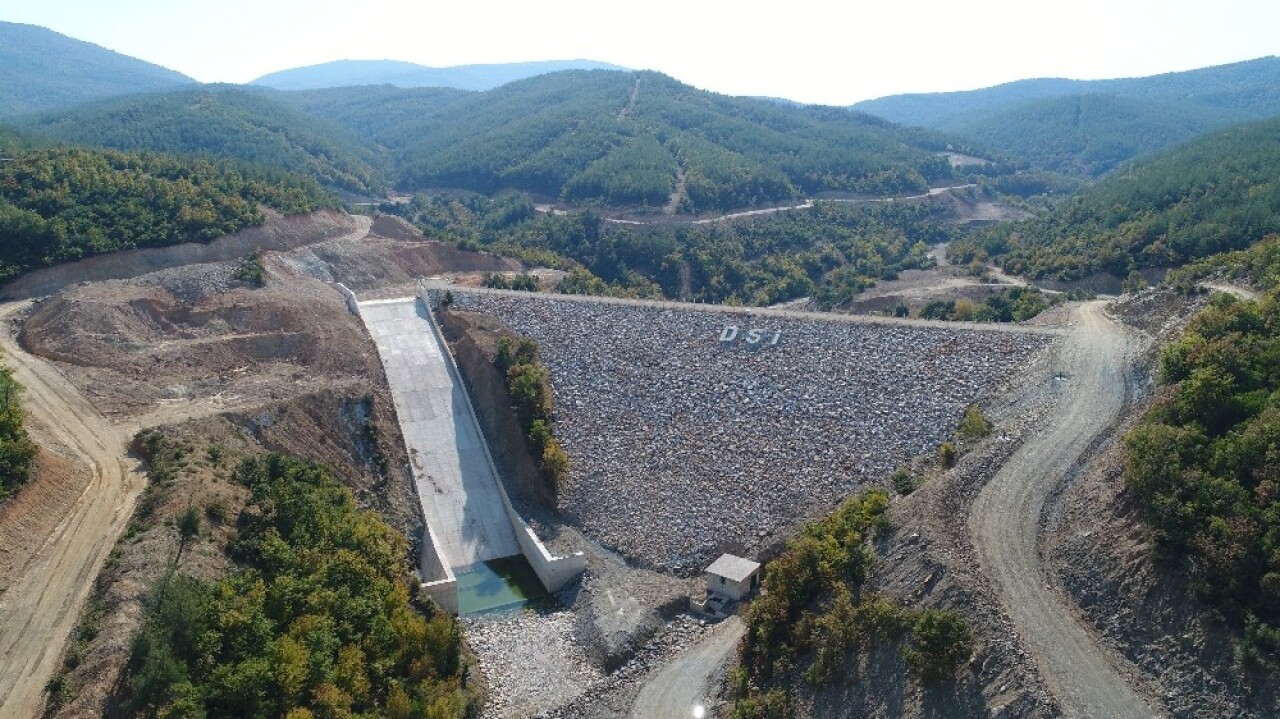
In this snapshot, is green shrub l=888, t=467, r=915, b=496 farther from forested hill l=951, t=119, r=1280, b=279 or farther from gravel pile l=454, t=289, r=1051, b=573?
forested hill l=951, t=119, r=1280, b=279

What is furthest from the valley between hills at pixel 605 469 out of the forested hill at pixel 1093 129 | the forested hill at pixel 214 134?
the forested hill at pixel 1093 129

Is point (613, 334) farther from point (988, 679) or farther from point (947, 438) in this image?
point (988, 679)

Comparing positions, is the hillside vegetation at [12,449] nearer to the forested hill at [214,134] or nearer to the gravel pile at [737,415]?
the gravel pile at [737,415]

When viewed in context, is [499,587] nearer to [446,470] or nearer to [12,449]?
[446,470]

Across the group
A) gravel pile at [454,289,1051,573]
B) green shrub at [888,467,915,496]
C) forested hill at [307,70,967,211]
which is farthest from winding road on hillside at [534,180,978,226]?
green shrub at [888,467,915,496]

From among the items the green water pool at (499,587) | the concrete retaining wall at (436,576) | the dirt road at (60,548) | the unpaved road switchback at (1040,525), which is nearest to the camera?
the unpaved road switchback at (1040,525)

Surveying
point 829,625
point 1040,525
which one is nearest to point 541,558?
point 829,625

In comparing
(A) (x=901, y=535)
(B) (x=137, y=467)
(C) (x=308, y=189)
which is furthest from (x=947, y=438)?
(C) (x=308, y=189)
